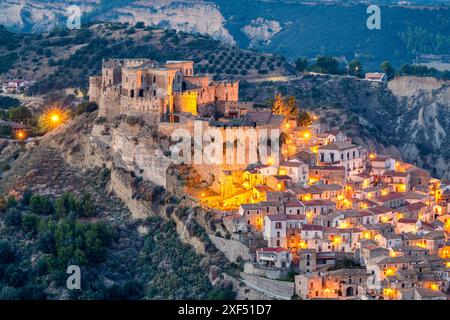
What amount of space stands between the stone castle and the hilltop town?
0.05 metres

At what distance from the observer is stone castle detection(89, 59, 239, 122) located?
4812 centimetres

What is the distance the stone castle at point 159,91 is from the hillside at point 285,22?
61247mm

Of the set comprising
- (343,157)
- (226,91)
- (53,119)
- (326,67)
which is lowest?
(326,67)

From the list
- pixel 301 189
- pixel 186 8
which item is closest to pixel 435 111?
pixel 301 189

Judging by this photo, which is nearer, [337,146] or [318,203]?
[318,203]

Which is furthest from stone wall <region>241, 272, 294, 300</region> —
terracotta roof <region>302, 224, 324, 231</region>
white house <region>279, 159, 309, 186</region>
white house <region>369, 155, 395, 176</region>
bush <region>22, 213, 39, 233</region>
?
white house <region>369, 155, 395, 176</region>

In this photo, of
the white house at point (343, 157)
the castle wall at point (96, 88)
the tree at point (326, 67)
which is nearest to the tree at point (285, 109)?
the white house at point (343, 157)

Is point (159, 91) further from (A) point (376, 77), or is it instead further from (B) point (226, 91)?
(A) point (376, 77)

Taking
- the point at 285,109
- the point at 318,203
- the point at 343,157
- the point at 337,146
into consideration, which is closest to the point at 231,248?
the point at 318,203

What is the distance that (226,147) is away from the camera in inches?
1783

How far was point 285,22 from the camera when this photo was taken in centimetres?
12731

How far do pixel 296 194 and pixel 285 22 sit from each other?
8555 cm

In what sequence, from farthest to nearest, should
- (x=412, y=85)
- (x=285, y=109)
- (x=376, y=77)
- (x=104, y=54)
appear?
1. (x=376, y=77)
2. (x=104, y=54)
3. (x=412, y=85)
4. (x=285, y=109)

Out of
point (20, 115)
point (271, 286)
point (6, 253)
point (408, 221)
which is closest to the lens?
point (271, 286)
